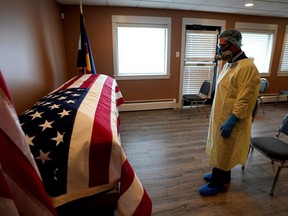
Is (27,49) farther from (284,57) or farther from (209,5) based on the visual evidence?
(284,57)

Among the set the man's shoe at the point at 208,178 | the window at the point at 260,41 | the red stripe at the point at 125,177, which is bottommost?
the man's shoe at the point at 208,178

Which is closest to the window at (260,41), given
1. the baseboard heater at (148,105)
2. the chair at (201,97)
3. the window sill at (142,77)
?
the chair at (201,97)

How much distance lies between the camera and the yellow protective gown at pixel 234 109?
4.63 feet

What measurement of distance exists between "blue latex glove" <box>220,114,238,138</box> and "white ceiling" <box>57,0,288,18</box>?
9.13ft

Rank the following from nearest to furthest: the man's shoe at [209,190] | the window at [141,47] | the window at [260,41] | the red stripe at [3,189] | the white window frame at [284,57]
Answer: the red stripe at [3,189] < the man's shoe at [209,190] < the window at [141,47] < the window at [260,41] < the white window frame at [284,57]

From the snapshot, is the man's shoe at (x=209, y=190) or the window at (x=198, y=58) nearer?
the man's shoe at (x=209, y=190)

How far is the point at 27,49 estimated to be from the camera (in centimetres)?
179

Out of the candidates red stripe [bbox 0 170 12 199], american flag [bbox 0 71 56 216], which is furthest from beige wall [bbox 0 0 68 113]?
red stripe [bbox 0 170 12 199]

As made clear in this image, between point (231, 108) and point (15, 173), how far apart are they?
5.14ft

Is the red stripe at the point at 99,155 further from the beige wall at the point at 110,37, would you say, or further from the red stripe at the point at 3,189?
the beige wall at the point at 110,37

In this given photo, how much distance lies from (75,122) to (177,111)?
363 centimetres

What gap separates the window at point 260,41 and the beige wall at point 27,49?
4272mm

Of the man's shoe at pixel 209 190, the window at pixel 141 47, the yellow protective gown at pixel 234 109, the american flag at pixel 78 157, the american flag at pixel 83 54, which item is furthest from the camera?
the window at pixel 141 47

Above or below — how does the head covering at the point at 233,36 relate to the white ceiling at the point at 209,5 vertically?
below
